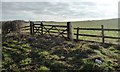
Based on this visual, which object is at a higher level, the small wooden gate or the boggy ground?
the small wooden gate

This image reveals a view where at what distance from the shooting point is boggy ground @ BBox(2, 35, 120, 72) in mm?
9695

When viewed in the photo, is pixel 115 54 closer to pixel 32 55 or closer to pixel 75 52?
pixel 75 52

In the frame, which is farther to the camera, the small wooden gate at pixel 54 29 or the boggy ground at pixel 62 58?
the small wooden gate at pixel 54 29

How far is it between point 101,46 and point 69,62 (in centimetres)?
363

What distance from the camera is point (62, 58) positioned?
436 inches

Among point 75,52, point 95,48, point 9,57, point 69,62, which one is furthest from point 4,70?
point 95,48

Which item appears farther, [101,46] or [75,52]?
[101,46]

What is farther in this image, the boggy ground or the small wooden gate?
the small wooden gate

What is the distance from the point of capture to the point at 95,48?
508 inches

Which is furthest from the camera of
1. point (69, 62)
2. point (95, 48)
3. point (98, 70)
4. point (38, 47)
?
point (38, 47)

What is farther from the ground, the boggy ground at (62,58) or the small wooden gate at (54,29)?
the small wooden gate at (54,29)

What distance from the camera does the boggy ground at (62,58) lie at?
9.70 m

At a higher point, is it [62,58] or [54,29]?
[54,29]

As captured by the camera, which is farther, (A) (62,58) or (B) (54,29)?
(B) (54,29)
